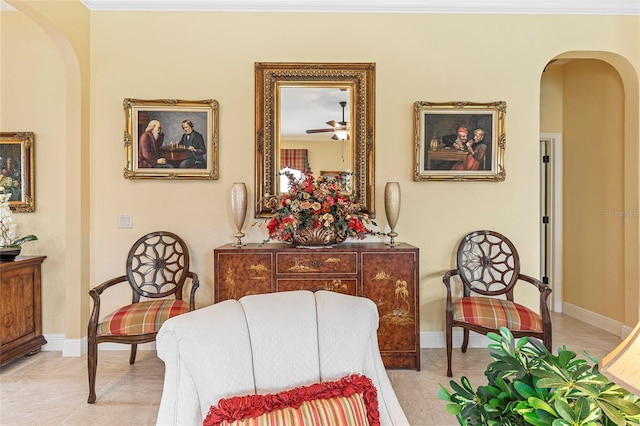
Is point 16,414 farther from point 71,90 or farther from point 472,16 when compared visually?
point 472,16

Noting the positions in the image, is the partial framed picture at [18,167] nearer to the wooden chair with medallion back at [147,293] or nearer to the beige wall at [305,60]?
the beige wall at [305,60]

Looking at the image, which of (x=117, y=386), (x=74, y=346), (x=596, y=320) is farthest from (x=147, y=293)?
(x=596, y=320)

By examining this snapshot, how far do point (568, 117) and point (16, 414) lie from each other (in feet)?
18.2

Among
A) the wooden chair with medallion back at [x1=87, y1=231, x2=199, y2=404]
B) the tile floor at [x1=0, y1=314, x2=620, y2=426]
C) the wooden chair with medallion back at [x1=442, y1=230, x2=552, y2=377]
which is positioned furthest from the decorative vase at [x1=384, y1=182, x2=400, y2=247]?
the wooden chair with medallion back at [x1=87, y1=231, x2=199, y2=404]

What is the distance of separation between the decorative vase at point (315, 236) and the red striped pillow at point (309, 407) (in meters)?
1.68

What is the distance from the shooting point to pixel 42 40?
324 cm

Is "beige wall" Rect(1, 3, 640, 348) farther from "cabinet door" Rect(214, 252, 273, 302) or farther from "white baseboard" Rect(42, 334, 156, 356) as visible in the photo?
"cabinet door" Rect(214, 252, 273, 302)

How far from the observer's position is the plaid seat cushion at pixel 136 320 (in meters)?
2.41

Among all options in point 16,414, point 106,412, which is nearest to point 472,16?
point 106,412

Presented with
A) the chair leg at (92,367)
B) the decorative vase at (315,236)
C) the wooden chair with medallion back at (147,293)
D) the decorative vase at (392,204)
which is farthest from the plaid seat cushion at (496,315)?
the chair leg at (92,367)

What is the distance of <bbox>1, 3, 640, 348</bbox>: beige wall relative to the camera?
10.6 feet

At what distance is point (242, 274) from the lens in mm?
2787

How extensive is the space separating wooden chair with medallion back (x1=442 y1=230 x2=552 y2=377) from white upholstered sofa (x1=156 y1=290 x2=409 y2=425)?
65.4 inches

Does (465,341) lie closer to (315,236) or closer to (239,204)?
(315,236)
